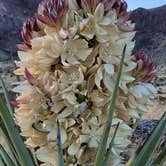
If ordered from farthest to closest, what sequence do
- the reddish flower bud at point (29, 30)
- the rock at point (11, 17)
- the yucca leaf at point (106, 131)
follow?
the rock at point (11, 17)
the reddish flower bud at point (29, 30)
the yucca leaf at point (106, 131)

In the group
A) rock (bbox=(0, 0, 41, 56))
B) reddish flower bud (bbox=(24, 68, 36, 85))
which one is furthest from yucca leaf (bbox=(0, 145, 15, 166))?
rock (bbox=(0, 0, 41, 56))

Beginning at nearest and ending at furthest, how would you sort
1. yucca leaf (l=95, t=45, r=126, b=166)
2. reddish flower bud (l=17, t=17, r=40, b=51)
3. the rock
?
yucca leaf (l=95, t=45, r=126, b=166)
reddish flower bud (l=17, t=17, r=40, b=51)
the rock

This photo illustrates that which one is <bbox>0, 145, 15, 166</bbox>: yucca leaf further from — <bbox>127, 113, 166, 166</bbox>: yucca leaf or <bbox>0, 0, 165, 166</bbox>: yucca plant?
<bbox>127, 113, 166, 166</bbox>: yucca leaf

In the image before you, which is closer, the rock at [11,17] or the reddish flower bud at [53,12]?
the reddish flower bud at [53,12]

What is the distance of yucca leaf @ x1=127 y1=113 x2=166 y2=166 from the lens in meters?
1.06

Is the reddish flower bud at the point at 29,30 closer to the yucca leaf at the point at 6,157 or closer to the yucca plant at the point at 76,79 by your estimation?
the yucca plant at the point at 76,79

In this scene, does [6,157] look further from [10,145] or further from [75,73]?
[75,73]

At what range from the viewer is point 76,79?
1.05 m

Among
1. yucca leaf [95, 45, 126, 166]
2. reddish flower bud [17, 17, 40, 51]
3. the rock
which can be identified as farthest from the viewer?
the rock

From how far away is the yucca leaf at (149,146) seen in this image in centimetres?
106

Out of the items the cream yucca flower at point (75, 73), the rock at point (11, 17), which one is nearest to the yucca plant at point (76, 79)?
the cream yucca flower at point (75, 73)

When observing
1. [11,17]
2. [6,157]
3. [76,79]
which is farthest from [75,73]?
[11,17]

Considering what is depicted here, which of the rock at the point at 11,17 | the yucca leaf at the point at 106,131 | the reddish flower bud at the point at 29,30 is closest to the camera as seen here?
the yucca leaf at the point at 106,131

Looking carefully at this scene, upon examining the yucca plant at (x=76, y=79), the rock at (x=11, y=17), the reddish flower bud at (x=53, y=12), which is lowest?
the rock at (x=11, y=17)
